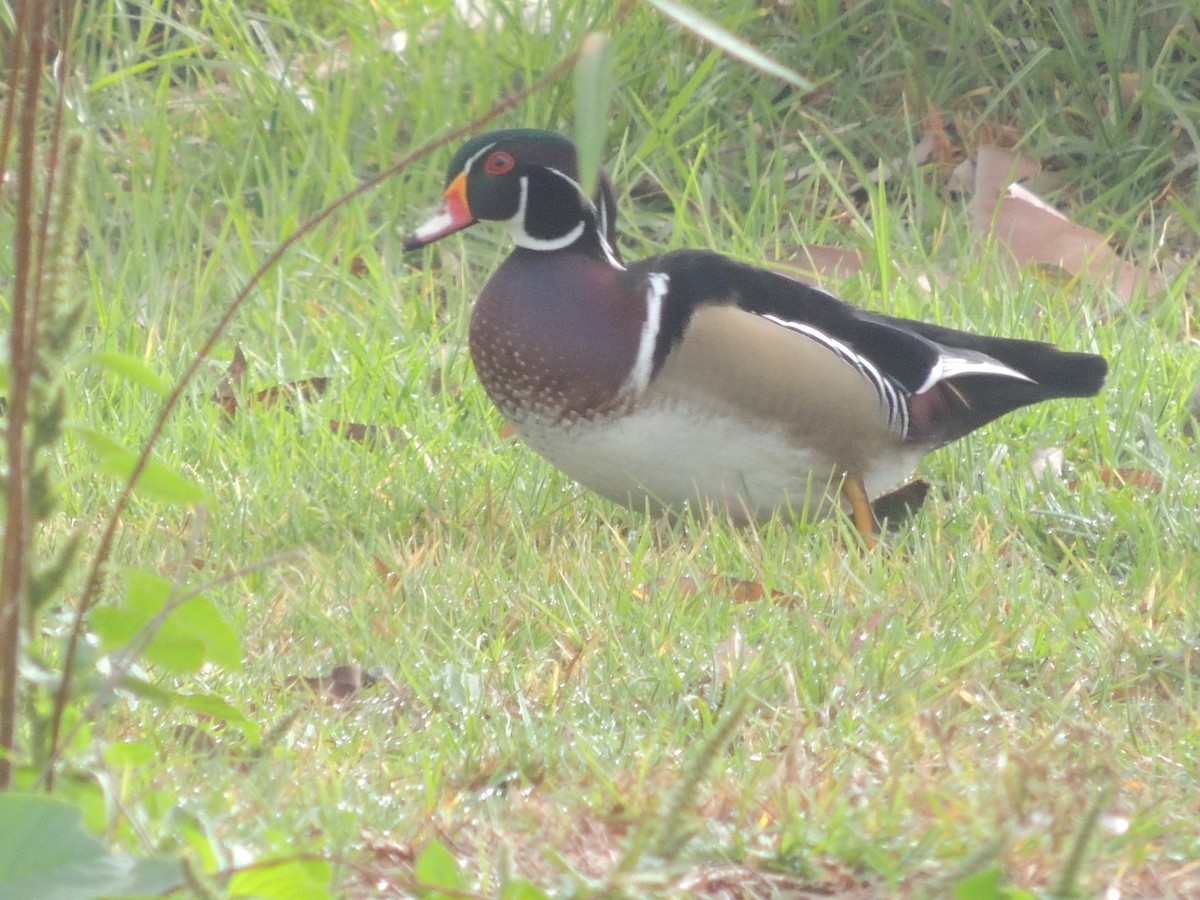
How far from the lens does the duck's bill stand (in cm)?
337

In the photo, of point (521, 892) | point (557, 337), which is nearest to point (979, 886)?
point (521, 892)

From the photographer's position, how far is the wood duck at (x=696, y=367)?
3.05m

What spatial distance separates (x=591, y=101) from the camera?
103 cm

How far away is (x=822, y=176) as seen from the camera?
520cm

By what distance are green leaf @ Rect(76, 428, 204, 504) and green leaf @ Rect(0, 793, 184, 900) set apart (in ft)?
0.78

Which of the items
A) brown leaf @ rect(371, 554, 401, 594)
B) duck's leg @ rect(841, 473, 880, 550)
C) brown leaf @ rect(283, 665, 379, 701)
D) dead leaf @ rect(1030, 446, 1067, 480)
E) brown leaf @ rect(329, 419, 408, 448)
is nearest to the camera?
brown leaf @ rect(283, 665, 379, 701)

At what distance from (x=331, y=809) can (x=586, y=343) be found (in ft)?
4.45

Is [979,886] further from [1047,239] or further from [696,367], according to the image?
[1047,239]

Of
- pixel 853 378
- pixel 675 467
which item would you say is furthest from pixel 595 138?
pixel 853 378

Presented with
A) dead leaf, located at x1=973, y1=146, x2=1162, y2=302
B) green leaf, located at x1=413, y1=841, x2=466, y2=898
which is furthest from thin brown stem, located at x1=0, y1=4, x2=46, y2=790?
dead leaf, located at x1=973, y1=146, x2=1162, y2=302

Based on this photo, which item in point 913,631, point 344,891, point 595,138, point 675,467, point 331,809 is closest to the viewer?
point 595,138

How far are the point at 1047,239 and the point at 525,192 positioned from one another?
175cm

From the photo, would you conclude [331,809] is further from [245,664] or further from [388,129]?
[388,129]

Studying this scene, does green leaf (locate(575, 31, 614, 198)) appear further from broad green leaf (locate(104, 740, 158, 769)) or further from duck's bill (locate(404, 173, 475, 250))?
duck's bill (locate(404, 173, 475, 250))
